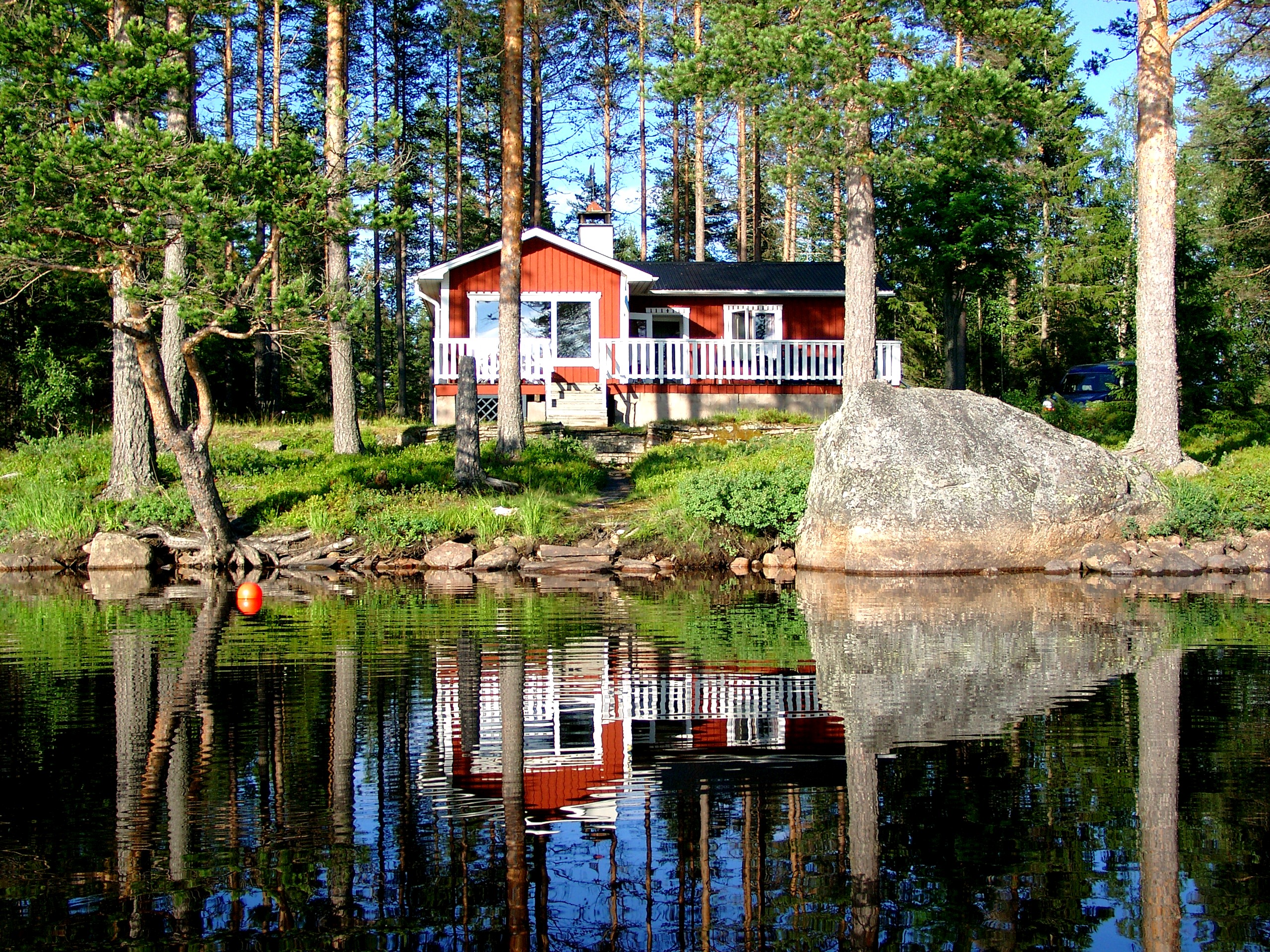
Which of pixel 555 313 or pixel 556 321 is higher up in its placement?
pixel 555 313

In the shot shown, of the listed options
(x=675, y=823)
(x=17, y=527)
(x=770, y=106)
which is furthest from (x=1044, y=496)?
(x=17, y=527)

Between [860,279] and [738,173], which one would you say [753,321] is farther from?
[738,173]

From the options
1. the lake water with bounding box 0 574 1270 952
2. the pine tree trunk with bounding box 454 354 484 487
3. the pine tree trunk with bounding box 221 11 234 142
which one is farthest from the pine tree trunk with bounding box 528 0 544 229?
the lake water with bounding box 0 574 1270 952

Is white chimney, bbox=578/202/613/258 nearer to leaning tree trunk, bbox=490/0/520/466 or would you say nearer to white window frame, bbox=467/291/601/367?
white window frame, bbox=467/291/601/367

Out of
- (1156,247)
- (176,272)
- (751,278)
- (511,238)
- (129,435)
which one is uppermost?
(751,278)

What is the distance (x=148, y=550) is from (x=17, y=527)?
234 cm

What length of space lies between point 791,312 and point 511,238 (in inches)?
392

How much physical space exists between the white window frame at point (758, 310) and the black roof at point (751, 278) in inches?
20.5

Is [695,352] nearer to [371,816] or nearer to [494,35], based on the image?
[494,35]

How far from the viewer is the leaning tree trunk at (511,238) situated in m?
19.7

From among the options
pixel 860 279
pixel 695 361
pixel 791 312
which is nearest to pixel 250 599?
pixel 860 279

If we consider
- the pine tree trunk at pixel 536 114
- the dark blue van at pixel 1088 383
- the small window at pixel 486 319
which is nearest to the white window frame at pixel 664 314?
the small window at pixel 486 319

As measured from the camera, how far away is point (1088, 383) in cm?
2850

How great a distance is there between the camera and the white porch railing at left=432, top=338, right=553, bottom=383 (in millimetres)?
25562
